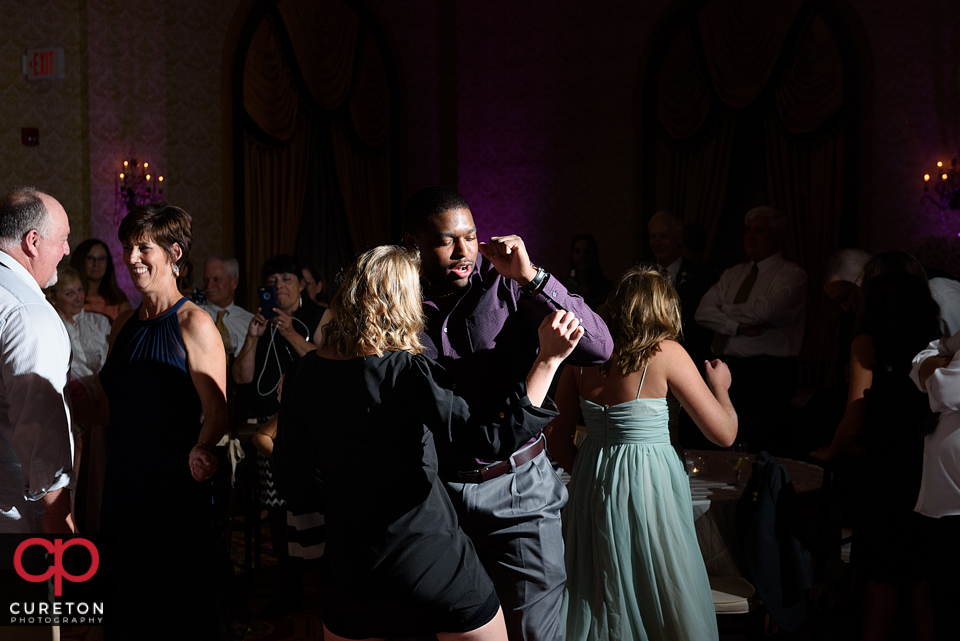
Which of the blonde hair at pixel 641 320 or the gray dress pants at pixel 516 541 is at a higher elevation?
the blonde hair at pixel 641 320

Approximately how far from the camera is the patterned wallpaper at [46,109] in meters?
5.97

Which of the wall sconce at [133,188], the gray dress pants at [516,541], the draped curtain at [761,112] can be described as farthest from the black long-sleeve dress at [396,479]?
the draped curtain at [761,112]

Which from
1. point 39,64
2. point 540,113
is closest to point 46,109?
point 39,64

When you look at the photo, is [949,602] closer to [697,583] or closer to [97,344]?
[697,583]

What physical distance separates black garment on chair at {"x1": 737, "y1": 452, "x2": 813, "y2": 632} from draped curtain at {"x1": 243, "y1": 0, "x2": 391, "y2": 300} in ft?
17.1

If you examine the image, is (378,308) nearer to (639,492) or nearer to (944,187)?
(639,492)

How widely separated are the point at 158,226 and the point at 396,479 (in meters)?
1.17

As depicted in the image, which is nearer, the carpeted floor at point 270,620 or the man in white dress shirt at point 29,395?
the man in white dress shirt at point 29,395

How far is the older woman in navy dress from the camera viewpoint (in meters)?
2.29

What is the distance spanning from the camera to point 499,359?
2.09 m

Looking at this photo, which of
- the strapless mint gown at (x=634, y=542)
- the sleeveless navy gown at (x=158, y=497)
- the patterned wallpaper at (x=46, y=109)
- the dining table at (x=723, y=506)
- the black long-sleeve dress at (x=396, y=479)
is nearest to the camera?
the black long-sleeve dress at (x=396, y=479)

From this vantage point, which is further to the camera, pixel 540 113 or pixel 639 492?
pixel 540 113

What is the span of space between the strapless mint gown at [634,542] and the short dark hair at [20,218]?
1662mm

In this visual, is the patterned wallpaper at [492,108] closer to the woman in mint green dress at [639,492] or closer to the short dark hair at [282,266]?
the short dark hair at [282,266]
